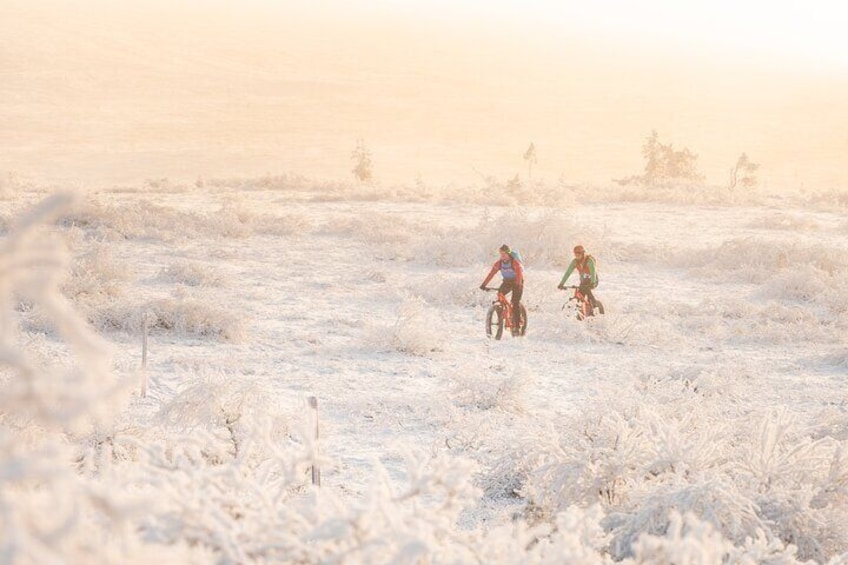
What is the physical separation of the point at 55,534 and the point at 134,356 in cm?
1069

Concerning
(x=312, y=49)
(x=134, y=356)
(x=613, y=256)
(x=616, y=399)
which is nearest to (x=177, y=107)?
(x=312, y=49)

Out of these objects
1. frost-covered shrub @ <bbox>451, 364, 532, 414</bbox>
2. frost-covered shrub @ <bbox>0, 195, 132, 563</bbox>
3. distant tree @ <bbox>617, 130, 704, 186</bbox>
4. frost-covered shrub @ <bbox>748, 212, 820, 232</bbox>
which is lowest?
frost-covered shrub @ <bbox>451, 364, 532, 414</bbox>

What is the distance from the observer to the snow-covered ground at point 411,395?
2.58 meters

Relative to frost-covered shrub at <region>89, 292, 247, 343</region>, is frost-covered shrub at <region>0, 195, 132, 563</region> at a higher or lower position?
higher

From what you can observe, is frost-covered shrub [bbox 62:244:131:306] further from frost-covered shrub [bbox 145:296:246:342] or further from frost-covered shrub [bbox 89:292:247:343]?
frost-covered shrub [bbox 145:296:246:342]

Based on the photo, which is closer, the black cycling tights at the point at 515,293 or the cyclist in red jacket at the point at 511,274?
the cyclist in red jacket at the point at 511,274

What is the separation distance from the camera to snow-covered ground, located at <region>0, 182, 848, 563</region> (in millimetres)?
2582

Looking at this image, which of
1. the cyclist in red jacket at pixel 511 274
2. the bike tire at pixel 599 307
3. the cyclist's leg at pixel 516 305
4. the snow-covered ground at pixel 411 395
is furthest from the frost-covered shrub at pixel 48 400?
the bike tire at pixel 599 307

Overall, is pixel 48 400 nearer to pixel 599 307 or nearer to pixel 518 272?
pixel 518 272

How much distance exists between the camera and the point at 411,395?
1066 cm

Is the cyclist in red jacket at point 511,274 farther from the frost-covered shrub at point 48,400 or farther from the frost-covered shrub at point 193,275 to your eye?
the frost-covered shrub at point 48,400

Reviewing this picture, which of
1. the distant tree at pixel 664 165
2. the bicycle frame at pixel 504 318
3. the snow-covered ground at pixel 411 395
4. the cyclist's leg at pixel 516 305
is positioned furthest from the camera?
the distant tree at pixel 664 165

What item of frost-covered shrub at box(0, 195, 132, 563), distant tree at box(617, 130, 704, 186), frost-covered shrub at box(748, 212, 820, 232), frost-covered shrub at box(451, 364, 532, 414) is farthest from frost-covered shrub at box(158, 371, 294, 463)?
distant tree at box(617, 130, 704, 186)

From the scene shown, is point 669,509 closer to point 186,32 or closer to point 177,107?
point 177,107
